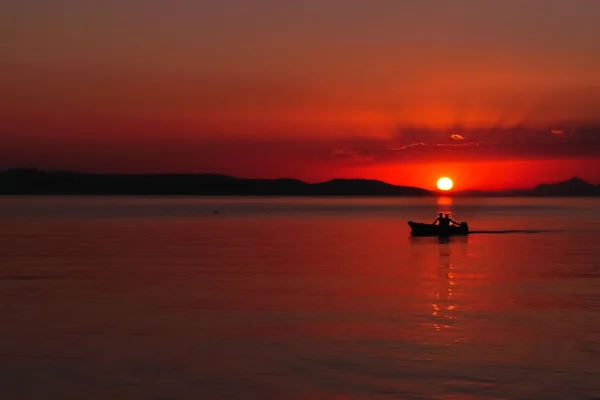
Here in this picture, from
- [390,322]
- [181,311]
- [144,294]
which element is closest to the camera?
[390,322]

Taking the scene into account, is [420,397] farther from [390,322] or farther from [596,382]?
[390,322]

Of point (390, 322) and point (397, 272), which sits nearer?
point (390, 322)

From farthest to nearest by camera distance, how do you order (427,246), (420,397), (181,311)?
(427,246)
(181,311)
(420,397)

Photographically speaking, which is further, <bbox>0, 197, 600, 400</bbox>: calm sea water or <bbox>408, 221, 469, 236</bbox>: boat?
<bbox>408, 221, 469, 236</bbox>: boat

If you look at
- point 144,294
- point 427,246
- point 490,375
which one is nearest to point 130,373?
point 490,375

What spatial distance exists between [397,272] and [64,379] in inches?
1067

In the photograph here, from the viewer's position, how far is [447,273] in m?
44.6

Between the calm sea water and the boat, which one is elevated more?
the boat

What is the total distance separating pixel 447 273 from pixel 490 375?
2482 centimetres

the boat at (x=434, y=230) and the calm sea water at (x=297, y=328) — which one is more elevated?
the boat at (x=434, y=230)

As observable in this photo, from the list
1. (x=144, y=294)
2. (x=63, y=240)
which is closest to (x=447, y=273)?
(x=144, y=294)

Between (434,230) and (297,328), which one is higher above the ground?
(434,230)

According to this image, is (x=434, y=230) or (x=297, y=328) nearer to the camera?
(x=297, y=328)

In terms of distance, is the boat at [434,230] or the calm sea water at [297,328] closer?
the calm sea water at [297,328]
